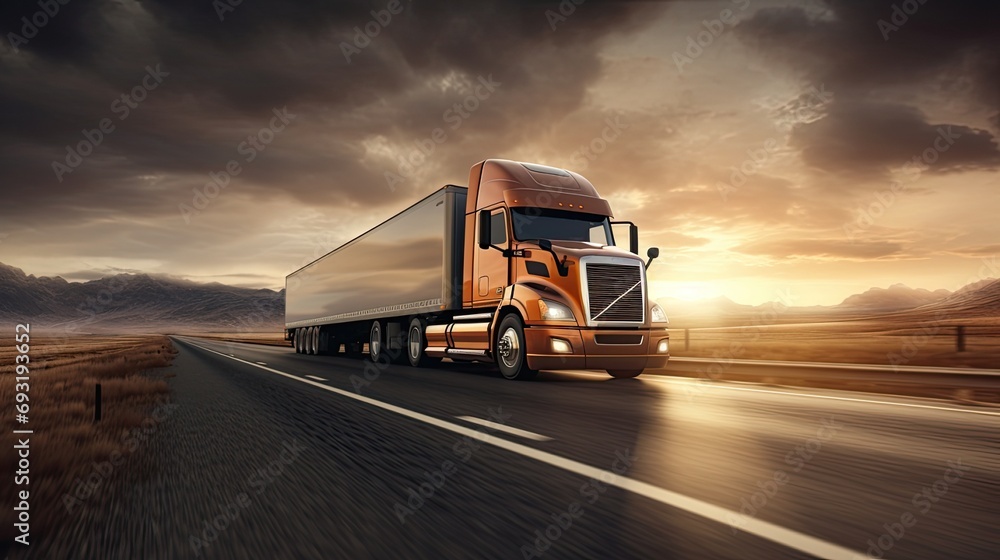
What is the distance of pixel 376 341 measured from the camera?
21172 mm

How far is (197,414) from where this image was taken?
8094 mm

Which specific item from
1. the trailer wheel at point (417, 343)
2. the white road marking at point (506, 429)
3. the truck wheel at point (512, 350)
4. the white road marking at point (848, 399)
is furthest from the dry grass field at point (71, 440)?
the white road marking at point (848, 399)

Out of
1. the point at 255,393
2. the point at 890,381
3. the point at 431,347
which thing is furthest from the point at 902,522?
the point at 431,347

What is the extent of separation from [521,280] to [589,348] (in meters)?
1.92

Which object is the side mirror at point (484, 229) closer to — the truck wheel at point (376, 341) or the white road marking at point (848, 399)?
the white road marking at point (848, 399)

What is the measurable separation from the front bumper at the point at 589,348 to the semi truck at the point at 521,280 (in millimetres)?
19

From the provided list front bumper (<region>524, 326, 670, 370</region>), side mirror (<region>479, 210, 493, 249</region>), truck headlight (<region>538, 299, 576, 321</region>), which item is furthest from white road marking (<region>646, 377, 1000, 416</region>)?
side mirror (<region>479, 210, 493, 249</region>)

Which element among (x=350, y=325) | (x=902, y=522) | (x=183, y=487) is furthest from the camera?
(x=350, y=325)

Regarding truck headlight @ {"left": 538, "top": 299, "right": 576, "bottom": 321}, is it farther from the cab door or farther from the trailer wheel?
the trailer wheel

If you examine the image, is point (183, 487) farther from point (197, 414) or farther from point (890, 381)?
point (890, 381)

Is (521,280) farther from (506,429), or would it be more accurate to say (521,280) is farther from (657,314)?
(506,429)

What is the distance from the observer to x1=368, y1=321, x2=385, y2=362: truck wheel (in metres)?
20.9

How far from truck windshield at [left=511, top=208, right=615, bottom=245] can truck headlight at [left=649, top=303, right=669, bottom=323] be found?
1.84 metres

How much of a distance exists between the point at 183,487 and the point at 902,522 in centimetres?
399
